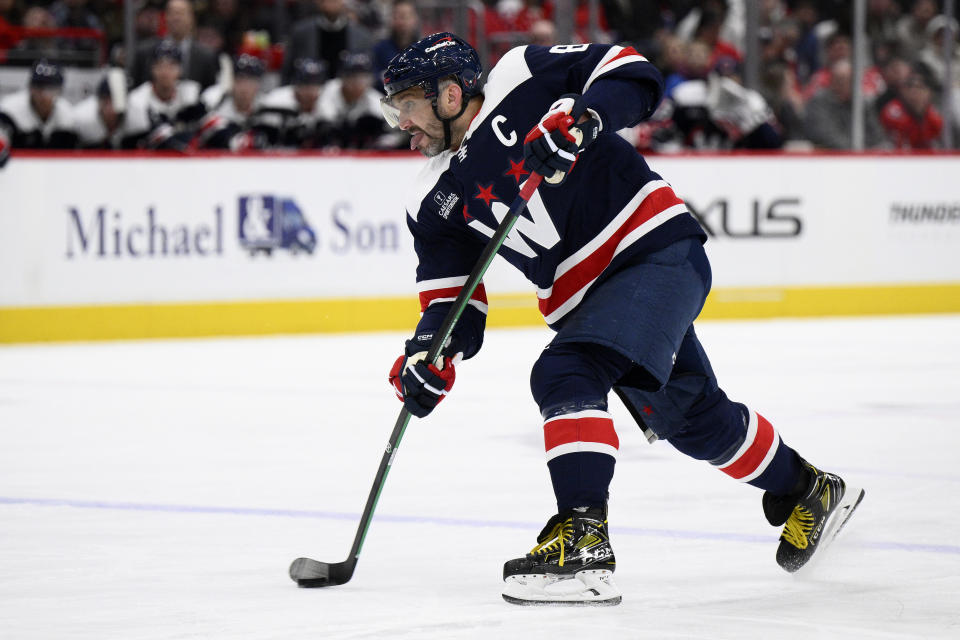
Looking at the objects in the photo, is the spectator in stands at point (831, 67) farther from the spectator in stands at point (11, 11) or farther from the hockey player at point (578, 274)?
the hockey player at point (578, 274)

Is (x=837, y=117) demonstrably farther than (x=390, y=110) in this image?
Yes

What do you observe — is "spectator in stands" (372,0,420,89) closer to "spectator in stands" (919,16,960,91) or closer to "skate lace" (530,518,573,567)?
"spectator in stands" (919,16,960,91)

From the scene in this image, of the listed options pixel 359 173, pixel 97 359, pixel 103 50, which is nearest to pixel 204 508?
pixel 97 359

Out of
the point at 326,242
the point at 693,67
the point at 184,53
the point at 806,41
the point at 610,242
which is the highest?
the point at 610,242

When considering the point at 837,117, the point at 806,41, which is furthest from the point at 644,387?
the point at 806,41

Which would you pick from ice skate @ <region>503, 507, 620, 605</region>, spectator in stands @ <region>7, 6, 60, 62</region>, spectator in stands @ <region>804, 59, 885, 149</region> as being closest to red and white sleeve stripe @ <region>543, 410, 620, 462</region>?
ice skate @ <region>503, 507, 620, 605</region>

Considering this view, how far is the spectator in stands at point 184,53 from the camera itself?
790cm

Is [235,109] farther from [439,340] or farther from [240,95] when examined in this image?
[439,340]

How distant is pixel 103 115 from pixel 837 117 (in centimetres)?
422

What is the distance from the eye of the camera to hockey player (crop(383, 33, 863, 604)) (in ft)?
8.75

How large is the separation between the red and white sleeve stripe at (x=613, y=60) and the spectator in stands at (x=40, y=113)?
5359 mm

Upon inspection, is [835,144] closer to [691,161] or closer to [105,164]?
[691,161]

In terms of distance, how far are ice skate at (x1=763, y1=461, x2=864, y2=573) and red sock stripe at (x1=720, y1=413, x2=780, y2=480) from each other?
10 centimetres

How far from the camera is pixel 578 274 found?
2.88m
